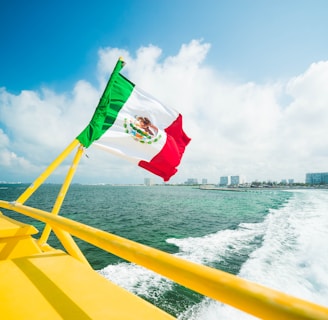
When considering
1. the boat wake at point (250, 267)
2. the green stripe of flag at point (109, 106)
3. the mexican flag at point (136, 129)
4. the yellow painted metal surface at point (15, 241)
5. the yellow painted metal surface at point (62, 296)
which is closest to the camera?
the yellow painted metal surface at point (62, 296)

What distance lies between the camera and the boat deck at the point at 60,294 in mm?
1682

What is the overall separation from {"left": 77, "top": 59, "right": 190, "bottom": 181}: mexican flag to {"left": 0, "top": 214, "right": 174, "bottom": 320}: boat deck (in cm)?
225

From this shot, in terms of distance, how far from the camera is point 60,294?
1941 mm

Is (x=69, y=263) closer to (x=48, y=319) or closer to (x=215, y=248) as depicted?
(x=48, y=319)

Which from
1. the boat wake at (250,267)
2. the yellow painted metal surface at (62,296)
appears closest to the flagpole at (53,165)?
the yellow painted metal surface at (62,296)

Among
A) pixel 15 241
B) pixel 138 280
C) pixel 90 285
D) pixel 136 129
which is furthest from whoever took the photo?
pixel 138 280

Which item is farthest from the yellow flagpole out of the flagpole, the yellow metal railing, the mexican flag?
the yellow metal railing

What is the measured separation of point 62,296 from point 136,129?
11.9 feet

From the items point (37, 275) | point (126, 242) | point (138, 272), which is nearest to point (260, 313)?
point (126, 242)

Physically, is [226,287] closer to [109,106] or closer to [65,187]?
[65,187]

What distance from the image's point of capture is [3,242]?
2936 mm

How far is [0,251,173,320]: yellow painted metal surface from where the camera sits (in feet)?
5.49

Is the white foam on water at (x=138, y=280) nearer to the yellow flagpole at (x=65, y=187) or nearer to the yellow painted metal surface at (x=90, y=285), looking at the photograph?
the yellow flagpole at (x=65, y=187)

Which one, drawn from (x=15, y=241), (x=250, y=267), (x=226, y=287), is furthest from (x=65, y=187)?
(x=250, y=267)
